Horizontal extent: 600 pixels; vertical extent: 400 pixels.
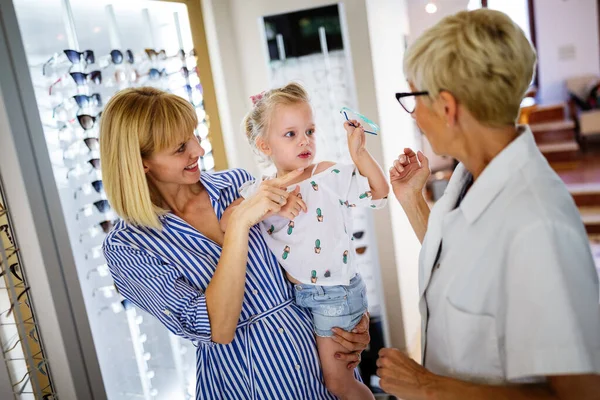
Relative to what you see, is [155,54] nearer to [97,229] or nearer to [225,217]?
[97,229]

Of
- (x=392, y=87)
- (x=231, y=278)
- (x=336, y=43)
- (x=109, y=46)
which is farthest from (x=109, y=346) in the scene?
(x=392, y=87)

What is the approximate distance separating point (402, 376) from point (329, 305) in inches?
19.0

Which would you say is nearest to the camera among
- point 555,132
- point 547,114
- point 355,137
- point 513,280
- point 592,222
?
point 513,280

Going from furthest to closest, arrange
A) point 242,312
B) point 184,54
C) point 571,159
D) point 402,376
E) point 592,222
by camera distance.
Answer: point 571,159 → point 592,222 → point 184,54 → point 242,312 → point 402,376

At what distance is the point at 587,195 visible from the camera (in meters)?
5.62

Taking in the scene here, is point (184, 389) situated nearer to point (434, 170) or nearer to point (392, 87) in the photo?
point (392, 87)

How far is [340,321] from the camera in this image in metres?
1.56

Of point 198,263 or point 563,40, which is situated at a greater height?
point 563,40

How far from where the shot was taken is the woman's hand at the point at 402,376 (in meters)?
1.07

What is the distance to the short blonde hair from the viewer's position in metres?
0.95


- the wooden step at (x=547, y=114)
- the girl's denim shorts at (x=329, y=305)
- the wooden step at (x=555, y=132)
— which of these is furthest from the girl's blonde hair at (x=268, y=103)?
the wooden step at (x=547, y=114)

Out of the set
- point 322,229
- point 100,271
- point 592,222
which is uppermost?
point 322,229

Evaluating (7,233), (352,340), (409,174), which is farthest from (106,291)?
(409,174)

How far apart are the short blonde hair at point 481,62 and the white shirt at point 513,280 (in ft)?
0.30
